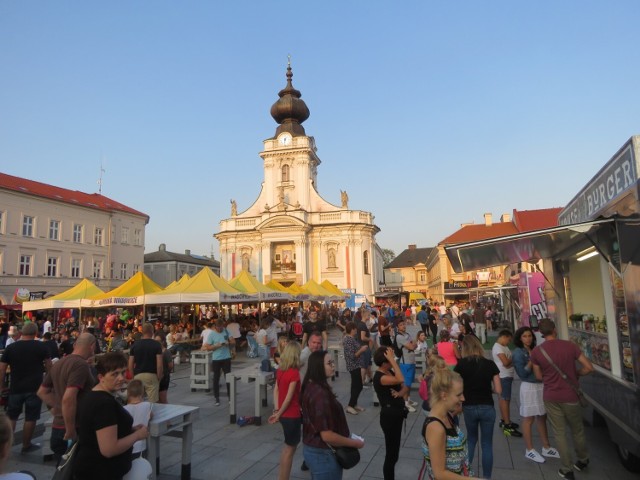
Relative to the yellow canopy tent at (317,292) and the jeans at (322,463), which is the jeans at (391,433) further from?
the yellow canopy tent at (317,292)

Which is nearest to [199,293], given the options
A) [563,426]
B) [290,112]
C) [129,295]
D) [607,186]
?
[129,295]

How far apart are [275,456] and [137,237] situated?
1760 inches

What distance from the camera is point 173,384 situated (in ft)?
35.3

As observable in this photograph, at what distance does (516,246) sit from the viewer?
252 inches

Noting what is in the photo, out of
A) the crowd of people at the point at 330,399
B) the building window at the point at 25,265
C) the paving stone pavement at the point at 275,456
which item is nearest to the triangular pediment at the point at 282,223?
the building window at the point at 25,265

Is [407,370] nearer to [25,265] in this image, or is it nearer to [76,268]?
[25,265]

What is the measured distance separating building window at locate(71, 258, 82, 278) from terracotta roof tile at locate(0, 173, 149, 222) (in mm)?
5248

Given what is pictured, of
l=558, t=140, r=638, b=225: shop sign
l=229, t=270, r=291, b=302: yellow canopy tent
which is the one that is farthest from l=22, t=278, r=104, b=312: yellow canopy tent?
l=558, t=140, r=638, b=225: shop sign

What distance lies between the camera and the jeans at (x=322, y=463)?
3.29m

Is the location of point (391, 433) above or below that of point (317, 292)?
below

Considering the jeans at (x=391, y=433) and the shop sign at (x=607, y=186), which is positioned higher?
the shop sign at (x=607, y=186)

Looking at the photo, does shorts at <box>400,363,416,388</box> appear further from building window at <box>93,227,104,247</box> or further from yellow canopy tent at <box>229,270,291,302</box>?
building window at <box>93,227,104,247</box>

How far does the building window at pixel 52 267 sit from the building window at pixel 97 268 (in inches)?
145

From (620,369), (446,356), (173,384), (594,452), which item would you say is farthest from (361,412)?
(173,384)
